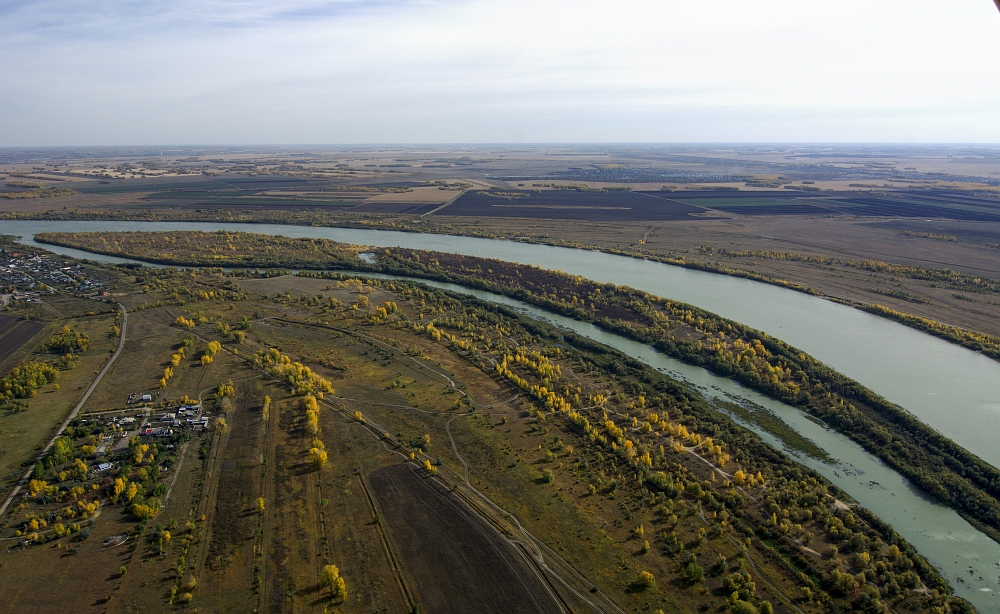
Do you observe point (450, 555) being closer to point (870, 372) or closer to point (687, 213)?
point (870, 372)

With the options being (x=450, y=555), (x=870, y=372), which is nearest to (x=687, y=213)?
(x=870, y=372)

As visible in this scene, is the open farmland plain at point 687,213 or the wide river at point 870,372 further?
the open farmland plain at point 687,213

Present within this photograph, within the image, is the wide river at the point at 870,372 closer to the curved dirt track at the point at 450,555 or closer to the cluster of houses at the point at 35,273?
the cluster of houses at the point at 35,273

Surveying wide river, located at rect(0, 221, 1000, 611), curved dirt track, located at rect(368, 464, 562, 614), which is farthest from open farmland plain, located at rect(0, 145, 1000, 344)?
curved dirt track, located at rect(368, 464, 562, 614)

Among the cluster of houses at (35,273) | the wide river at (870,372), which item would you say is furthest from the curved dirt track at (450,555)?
the cluster of houses at (35,273)

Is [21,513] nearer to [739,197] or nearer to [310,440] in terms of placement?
[310,440]

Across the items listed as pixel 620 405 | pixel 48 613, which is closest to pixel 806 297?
pixel 620 405

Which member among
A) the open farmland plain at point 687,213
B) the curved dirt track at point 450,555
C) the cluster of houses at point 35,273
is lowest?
the curved dirt track at point 450,555

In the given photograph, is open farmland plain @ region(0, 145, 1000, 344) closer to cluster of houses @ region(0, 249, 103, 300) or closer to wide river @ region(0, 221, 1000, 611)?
wide river @ region(0, 221, 1000, 611)
